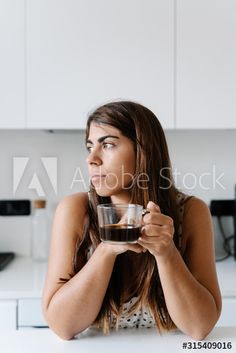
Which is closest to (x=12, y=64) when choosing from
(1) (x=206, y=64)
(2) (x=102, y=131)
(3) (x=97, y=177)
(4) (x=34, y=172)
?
(4) (x=34, y=172)

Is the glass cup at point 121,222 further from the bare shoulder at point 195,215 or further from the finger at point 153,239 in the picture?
the bare shoulder at point 195,215

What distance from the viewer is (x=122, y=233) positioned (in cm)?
80

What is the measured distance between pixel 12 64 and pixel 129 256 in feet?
3.13

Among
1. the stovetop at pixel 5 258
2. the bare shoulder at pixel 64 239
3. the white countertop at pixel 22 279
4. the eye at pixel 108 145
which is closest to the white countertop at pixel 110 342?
the bare shoulder at pixel 64 239

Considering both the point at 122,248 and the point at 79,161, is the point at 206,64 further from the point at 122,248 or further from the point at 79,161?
the point at 122,248

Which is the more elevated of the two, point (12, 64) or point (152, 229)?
point (12, 64)

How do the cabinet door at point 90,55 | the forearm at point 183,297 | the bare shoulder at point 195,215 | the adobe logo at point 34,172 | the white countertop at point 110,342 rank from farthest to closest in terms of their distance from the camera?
the adobe logo at point 34,172, the cabinet door at point 90,55, the bare shoulder at point 195,215, the forearm at point 183,297, the white countertop at point 110,342

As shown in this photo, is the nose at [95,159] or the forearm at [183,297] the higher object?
the nose at [95,159]

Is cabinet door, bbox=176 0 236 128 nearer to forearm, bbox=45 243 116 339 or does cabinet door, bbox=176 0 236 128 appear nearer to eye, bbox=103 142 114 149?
eye, bbox=103 142 114 149

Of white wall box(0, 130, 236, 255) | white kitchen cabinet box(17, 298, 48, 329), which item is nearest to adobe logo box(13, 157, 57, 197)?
white wall box(0, 130, 236, 255)

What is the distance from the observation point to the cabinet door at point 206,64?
5.71ft

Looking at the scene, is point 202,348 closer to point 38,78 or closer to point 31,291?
point 31,291

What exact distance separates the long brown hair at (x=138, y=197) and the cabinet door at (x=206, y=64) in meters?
0.69

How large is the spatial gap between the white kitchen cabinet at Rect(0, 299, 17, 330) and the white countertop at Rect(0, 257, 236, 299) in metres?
0.02
